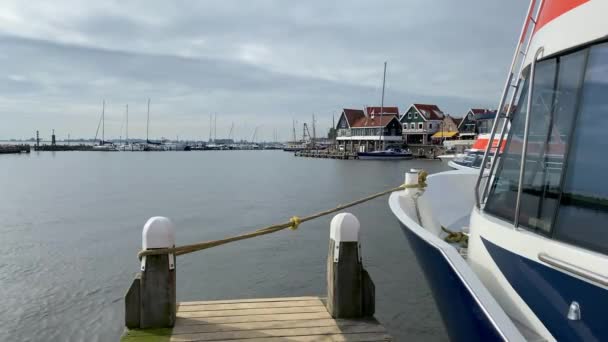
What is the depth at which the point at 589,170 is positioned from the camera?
291 centimetres

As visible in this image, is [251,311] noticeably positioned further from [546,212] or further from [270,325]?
[546,212]

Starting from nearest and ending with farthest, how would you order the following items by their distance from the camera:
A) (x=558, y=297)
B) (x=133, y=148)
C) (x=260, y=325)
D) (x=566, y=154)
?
(x=558, y=297) < (x=566, y=154) < (x=260, y=325) < (x=133, y=148)

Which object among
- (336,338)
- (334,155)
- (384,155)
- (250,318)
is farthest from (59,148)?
(336,338)

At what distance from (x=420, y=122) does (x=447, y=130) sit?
4987mm

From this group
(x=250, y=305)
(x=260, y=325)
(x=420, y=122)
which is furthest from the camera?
(x=420, y=122)

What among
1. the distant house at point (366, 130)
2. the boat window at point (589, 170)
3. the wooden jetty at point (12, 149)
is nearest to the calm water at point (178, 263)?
the boat window at point (589, 170)

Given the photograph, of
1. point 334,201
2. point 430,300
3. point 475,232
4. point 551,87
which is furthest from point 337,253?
point 334,201

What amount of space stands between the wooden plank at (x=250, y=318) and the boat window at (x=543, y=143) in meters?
1.93

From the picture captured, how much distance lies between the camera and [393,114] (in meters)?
79.5

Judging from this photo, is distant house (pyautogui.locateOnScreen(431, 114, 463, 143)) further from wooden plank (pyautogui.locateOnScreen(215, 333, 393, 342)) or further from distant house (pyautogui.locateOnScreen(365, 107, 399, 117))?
wooden plank (pyautogui.locateOnScreen(215, 333, 393, 342))

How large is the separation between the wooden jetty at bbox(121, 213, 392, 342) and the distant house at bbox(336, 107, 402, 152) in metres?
71.2

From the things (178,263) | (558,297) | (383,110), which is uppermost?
(383,110)

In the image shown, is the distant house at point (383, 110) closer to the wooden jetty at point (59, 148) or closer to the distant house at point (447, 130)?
the distant house at point (447, 130)

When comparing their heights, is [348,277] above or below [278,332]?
above
